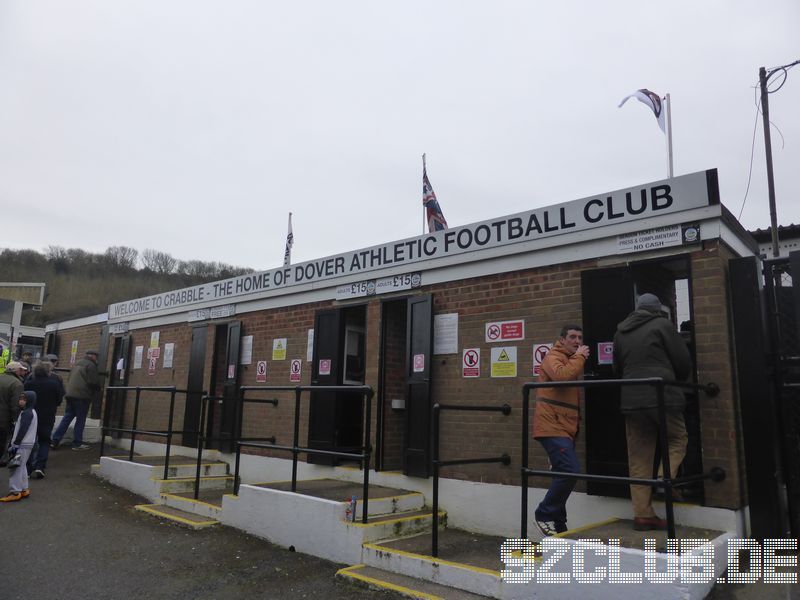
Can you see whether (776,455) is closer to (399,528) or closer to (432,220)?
(399,528)

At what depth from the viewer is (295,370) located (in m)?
8.42

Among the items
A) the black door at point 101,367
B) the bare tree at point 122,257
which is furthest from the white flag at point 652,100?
the bare tree at point 122,257

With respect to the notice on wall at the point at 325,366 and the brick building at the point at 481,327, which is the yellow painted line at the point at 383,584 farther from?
the notice on wall at the point at 325,366

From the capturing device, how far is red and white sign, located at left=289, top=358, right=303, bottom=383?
8.37 metres

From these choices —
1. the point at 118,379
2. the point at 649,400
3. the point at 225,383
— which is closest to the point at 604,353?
the point at 649,400

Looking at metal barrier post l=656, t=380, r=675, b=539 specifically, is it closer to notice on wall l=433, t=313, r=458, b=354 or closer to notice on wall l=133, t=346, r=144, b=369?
notice on wall l=433, t=313, r=458, b=354

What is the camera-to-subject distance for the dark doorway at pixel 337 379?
303 inches

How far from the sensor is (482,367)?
20.2 feet

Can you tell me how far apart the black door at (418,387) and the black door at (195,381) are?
14.8 feet

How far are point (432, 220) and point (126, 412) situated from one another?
281 inches

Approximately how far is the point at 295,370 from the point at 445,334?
276 centimetres

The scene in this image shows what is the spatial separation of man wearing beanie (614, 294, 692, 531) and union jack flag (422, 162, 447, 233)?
5.77 metres

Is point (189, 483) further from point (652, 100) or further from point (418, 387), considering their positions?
point (652, 100)

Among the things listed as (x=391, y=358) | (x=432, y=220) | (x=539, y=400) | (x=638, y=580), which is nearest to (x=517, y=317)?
(x=539, y=400)
